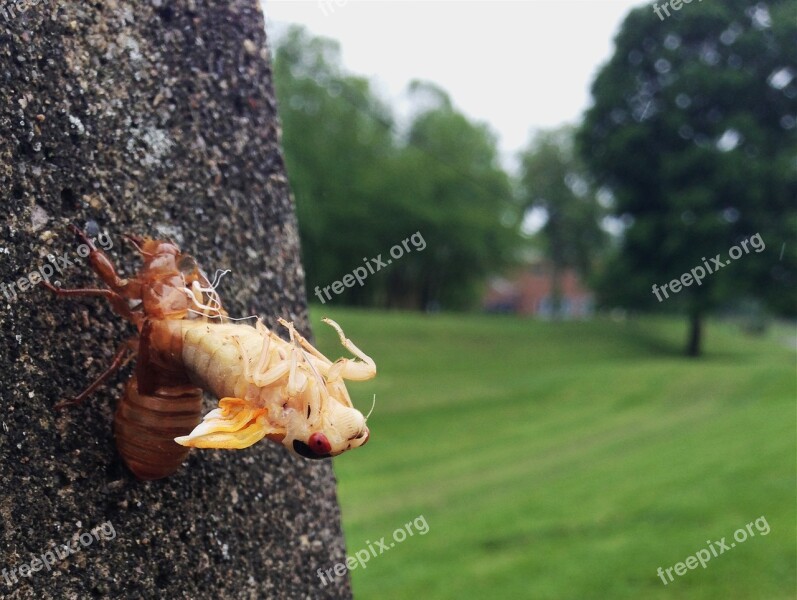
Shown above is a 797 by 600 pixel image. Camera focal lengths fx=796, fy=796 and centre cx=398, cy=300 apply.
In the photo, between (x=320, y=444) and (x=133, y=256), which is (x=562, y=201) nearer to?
(x=133, y=256)

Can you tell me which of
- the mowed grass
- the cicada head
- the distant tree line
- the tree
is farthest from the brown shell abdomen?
the tree

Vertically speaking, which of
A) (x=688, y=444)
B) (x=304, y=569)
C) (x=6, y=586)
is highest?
(x=6, y=586)

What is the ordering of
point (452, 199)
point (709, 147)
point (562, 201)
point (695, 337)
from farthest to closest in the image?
1. point (562, 201)
2. point (452, 199)
3. point (695, 337)
4. point (709, 147)

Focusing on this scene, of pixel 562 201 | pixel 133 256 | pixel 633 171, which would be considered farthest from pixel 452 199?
pixel 133 256

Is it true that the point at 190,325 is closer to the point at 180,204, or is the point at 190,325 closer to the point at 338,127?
the point at 180,204

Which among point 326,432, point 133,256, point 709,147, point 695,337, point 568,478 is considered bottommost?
point 695,337

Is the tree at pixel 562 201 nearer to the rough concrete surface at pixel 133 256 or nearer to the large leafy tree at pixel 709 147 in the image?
the large leafy tree at pixel 709 147

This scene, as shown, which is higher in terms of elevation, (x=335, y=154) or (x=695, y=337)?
(x=335, y=154)

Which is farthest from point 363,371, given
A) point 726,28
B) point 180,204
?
point 726,28
